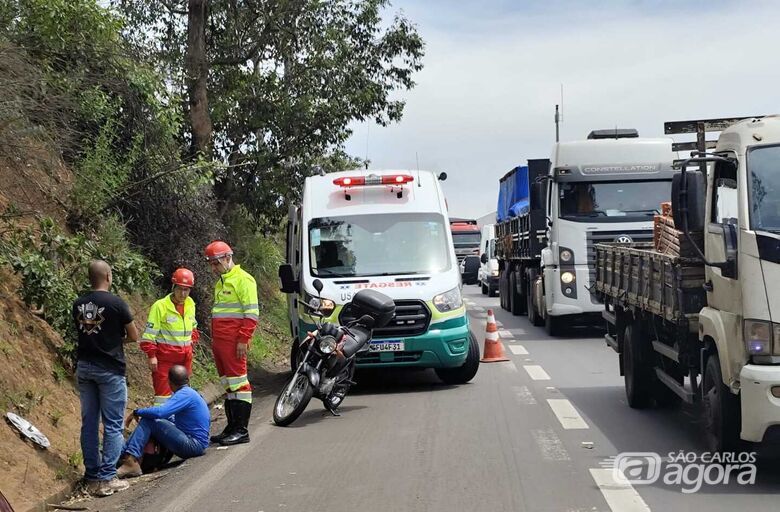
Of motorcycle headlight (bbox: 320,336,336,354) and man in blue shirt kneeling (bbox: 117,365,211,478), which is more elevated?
motorcycle headlight (bbox: 320,336,336,354)

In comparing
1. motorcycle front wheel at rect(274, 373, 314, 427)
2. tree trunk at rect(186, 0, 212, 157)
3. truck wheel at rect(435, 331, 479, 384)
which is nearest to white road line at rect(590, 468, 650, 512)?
motorcycle front wheel at rect(274, 373, 314, 427)

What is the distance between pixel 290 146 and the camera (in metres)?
21.4

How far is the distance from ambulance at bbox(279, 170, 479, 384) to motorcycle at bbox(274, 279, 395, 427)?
44cm

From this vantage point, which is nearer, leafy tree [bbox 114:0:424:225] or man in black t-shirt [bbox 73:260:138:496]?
man in black t-shirt [bbox 73:260:138:496]

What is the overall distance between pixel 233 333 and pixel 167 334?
0.67 metres

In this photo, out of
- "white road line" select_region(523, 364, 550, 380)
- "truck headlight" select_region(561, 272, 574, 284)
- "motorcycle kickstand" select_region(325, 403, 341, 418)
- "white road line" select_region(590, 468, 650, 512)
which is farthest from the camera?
"truck headlight" select_region(561, 272, 574, 284)

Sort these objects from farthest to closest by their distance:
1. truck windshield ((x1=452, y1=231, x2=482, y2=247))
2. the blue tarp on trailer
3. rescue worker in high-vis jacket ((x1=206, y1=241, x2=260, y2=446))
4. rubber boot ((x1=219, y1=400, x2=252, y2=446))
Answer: truck windshield ((x1=452, y1=231, x2=482, y2=247)) → the blue tarp on trailer → rescue worker in high-vis jacket ((x1=206, y1=241, x2=260, y2=446)) → rubber boot ((x1=219, y1=400, x2=252, y2=446))

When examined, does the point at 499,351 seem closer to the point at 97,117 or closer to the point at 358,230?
the point at 358,230

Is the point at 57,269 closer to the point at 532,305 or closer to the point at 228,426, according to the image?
the point at 228,426

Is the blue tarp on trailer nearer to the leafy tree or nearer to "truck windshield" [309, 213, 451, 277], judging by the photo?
the leafy tree

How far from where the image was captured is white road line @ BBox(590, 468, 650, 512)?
6648mm

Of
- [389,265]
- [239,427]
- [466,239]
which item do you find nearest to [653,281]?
[239,427]

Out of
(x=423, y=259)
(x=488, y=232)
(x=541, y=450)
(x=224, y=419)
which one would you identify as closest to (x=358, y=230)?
(x=423, y=259)

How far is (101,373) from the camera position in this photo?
798cm
